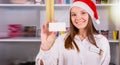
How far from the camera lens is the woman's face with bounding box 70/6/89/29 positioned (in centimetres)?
162

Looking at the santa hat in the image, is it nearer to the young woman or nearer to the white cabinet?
the young woman

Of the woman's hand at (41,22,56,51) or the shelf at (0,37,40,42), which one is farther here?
the shelf at (0,37,40,42)

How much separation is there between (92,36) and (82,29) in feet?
0.30

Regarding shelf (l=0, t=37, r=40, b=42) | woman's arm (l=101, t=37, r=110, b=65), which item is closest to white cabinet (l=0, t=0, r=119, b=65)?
shelf (l=0, t=37, r=40, b=42)

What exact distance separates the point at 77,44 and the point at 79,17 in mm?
204

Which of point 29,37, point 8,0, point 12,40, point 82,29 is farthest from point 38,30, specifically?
point 82,29

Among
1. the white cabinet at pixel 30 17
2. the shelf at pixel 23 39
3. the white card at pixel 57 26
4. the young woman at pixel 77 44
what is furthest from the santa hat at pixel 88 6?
the shelf at pixel 23 39

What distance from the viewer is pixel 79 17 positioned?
5.32 feet

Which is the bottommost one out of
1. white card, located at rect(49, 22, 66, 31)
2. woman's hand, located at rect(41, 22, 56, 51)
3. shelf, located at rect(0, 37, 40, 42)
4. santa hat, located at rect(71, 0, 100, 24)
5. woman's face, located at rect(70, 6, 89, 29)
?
shelf, located at rect(0, 37, 40, 42)

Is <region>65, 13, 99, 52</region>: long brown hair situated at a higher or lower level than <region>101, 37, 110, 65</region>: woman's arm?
higher

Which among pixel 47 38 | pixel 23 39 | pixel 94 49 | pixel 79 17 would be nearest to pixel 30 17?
pixel 23 39

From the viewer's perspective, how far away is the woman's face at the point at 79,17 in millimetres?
1618

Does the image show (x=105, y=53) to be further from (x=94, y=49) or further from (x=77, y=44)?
(x=77, y=44)

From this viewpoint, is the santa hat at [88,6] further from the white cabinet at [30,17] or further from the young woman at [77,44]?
the white cabinet at [30,17]
